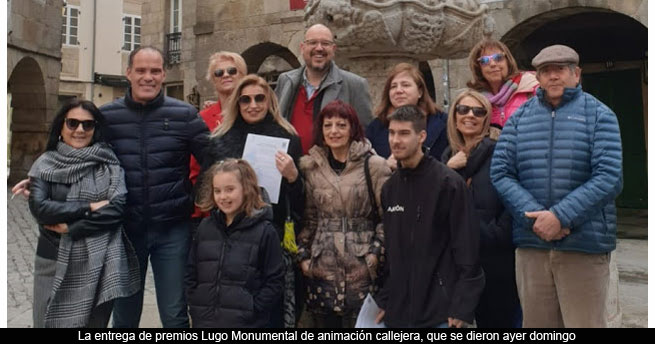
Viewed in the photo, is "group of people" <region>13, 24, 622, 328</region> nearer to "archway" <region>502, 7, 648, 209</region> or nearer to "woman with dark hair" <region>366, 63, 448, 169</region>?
"woman with dark hair" <region>366, 63, 448, 169</region>

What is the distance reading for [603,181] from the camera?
102 inches

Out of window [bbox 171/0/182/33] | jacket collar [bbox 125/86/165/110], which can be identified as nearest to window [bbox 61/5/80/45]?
window [bbox 171/0/182/33]

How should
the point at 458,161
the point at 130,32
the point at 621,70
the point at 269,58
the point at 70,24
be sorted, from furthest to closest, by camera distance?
the point at 130,32 < the point at 70,24 < the point at 269,58 < the point at 621,70 < the point at 458,161

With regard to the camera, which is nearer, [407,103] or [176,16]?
[407,103]

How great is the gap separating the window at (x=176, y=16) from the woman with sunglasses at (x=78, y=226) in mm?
12049

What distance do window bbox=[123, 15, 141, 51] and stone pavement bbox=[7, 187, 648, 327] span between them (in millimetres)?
19339

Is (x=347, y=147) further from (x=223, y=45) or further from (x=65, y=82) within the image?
(x=65, y=82)

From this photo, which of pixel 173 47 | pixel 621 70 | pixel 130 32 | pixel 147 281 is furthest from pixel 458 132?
pixel 130 32

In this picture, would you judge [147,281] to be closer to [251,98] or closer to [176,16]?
[251,98]

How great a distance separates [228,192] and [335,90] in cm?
94

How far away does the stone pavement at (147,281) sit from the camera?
165 inches

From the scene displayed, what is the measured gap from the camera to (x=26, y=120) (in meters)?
14.7
